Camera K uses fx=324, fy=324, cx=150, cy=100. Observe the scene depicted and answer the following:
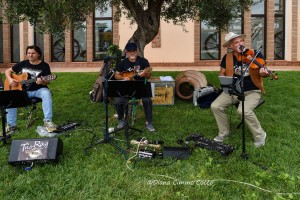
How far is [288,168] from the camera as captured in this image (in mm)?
4168

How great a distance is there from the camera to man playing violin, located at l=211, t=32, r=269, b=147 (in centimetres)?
505

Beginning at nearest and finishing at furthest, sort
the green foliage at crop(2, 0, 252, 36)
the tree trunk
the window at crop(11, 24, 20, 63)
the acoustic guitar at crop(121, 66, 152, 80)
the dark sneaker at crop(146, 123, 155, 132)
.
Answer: the green foliage at crop(2, 0, 252, 36), the dark sneaker at crop(146, 123, 155, 132), the acoustic guitar at crop(121, 66, 152, 80), the tree trunk, the window at crop(11, 24, 20, 63)

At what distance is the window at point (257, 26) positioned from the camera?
600 inches

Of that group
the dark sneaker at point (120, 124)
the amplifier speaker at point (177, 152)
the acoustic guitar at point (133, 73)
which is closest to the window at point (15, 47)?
the acoustic guitar at point (133, 73)

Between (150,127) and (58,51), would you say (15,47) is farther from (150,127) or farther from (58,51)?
(150,127)

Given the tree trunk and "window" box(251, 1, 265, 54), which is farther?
"window" box(251, 1, 265, 54)

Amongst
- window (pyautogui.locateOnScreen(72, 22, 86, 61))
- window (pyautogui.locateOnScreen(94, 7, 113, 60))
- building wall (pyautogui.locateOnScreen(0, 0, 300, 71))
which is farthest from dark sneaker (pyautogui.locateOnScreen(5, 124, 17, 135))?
window (pyautogui.locateOnScreen(72, 22, 86, 61))

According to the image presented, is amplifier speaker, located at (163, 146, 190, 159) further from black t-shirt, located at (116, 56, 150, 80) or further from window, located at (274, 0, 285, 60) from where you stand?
window, located at (274, 0, 285, 60)

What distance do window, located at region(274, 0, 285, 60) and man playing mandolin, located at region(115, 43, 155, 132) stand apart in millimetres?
11299

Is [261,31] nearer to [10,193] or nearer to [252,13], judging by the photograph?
[252,13]

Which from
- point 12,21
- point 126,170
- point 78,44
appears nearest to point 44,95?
point 12,21

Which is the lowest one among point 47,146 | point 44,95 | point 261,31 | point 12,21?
point 47,146

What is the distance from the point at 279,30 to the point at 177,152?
513 inches

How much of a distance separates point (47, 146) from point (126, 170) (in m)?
1.12
